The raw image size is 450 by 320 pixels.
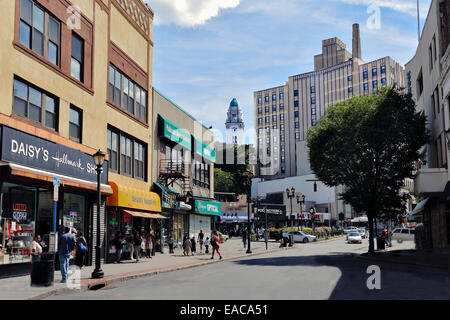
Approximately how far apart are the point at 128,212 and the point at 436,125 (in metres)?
21.5

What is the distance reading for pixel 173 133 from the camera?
3441 cm

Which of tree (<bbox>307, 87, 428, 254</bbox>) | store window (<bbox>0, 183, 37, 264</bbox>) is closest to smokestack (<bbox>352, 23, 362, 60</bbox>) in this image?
tree (<bbox>307, 87, 428, 254</bbox>)

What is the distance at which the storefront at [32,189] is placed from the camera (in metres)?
17.0

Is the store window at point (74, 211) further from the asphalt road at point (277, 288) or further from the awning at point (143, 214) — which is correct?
the asphalt road at point (277, 288)

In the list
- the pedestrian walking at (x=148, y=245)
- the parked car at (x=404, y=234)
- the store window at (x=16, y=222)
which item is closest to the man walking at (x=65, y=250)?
the store window at (x=16, y=222)

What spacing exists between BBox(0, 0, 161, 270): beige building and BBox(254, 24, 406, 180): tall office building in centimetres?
9080

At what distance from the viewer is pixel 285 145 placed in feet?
445

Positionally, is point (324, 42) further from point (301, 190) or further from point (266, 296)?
point (266, 296)

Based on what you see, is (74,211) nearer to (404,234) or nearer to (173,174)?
(173,174)

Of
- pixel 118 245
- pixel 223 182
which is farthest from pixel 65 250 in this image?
pixel 223 182

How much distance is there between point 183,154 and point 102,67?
1357cm

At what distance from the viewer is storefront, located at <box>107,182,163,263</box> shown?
25433 mm

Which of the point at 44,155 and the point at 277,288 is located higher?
the point at 44,155
